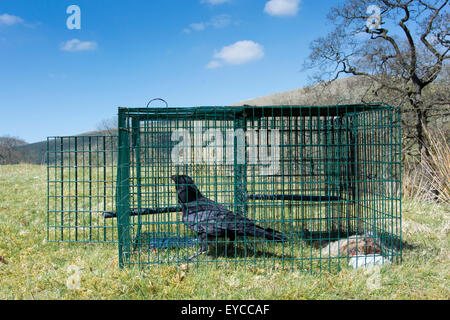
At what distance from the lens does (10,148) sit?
26969 mm

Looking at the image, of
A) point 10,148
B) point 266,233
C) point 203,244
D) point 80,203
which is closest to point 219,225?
point 203,244

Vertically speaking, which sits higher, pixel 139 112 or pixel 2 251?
pixel 139 112

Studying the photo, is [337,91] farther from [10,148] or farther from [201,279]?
[10,148]

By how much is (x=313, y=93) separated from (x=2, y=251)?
11.8 meters

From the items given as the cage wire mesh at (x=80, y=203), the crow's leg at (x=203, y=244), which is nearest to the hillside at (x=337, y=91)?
the cage wire mesh at (x=80, y=203)

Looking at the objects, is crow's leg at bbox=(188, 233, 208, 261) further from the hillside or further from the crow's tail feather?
the hillside

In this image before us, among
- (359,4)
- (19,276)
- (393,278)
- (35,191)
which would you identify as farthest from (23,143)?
(393,278)

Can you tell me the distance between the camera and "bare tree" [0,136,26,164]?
2586 cm

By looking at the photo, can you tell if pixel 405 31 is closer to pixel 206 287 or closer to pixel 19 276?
pixel 206 287

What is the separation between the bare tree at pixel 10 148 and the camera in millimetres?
25859

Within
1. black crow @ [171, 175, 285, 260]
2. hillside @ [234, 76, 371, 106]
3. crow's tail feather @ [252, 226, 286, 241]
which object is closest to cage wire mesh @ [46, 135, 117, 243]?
black crow @ [171, 175, 285, 260]

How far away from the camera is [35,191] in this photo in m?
9.05

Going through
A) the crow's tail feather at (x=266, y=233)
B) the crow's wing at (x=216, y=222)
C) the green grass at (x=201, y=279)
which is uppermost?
the crow's wing at (x=216, y=222)

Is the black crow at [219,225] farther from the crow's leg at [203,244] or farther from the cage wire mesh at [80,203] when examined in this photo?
the cage wire mesh at [80,203]
